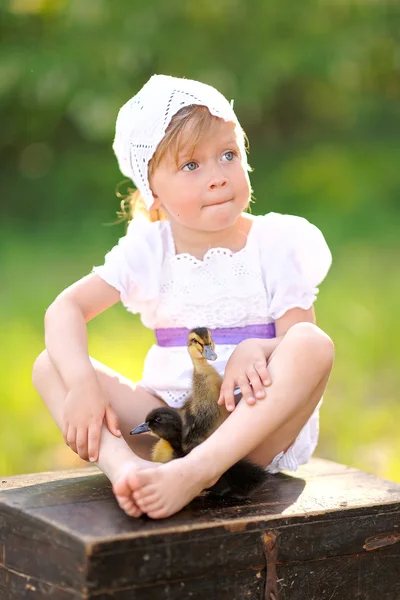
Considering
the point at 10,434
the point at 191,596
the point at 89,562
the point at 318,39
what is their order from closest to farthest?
the point at 89,562 < the point at 191,596 < the point at 10,434 < the point at 318,39

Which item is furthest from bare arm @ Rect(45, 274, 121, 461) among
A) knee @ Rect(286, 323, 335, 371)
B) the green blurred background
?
the green blurred background

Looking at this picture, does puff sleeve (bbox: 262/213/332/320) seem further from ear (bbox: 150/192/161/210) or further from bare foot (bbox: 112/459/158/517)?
bare foot (bbox: 112/459/158/517)

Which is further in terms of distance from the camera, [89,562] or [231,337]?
[231,337]

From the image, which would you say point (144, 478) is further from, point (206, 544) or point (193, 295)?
point (193, 295)

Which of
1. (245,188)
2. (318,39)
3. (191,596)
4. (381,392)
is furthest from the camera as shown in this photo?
(318,39)

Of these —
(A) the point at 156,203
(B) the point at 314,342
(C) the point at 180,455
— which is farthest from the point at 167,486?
(A) the point at 156,203

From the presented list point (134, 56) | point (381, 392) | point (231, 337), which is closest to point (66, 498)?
point (231, 337)

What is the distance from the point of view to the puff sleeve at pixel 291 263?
2455 millimetres

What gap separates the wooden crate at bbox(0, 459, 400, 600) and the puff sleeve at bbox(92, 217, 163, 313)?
0.47 metres

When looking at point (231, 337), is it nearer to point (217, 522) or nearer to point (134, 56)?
point (217, 522)

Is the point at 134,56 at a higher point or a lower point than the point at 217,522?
higher

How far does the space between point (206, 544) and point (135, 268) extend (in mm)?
796

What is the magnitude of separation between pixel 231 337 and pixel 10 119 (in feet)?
22.0

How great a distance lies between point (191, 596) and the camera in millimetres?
1999
